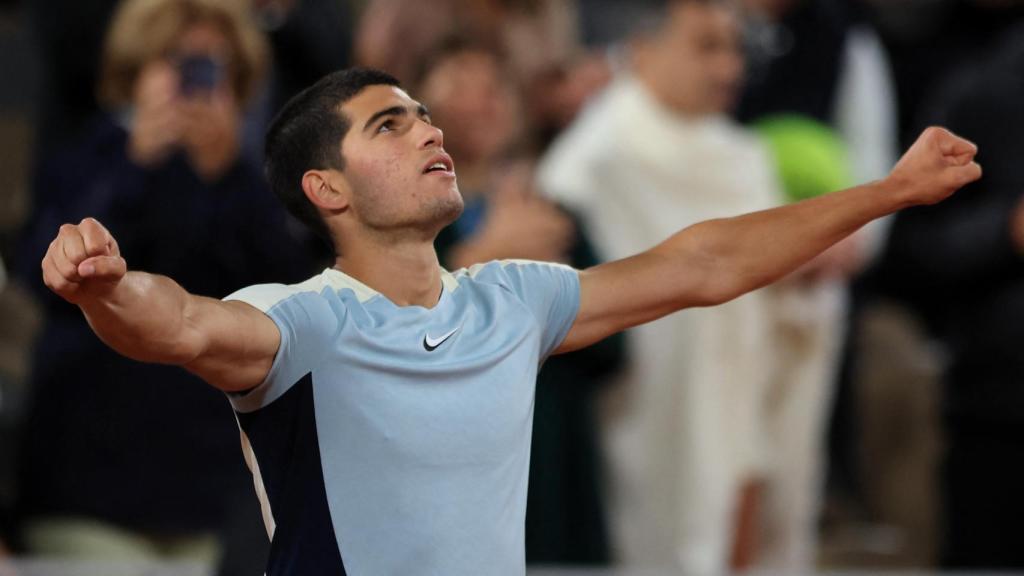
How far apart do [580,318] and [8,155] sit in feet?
11.3

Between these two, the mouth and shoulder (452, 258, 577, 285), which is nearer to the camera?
the mouth

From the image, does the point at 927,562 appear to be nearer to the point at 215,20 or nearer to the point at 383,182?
the point at 215,20

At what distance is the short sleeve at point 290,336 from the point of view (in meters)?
2.46

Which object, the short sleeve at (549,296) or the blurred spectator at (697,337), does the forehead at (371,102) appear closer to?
the short sleeve at (549,296)

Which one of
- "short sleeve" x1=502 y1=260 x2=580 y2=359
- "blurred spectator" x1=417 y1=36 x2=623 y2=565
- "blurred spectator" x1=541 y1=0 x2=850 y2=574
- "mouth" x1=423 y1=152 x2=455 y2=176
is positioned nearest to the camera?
"mouth" x1=423 y1=152 x2=455 y2=176

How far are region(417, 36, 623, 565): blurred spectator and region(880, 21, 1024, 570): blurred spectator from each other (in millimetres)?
1094

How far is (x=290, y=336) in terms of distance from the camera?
2.46 m

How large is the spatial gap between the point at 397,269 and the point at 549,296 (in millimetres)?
248

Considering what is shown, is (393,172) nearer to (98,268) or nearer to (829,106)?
(98,268)

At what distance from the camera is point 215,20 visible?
4.53 meters

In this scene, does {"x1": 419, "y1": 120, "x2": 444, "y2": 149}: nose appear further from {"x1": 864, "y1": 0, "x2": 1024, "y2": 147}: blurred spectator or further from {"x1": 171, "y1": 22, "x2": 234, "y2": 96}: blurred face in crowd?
{"x1": 864, "y1": 0, "x2": 1024, "y2": 147}: blurred spectator

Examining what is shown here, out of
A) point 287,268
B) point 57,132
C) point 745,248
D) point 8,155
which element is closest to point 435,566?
point 745,248

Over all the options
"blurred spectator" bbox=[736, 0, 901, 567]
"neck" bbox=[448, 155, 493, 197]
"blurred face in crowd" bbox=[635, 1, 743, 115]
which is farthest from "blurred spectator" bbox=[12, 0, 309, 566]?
"blurred spectator" bbox=[736, 0, 901, 567]

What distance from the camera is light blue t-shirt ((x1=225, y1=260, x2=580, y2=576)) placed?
247 centimetres
